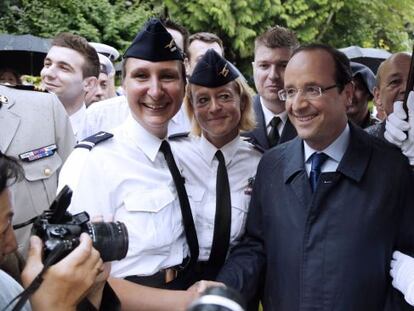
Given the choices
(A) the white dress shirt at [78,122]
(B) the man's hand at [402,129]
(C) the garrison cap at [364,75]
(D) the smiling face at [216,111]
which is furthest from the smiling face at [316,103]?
(C) the garrison cap at [364,75]

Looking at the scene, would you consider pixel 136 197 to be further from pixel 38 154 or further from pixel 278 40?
pixel 278 40

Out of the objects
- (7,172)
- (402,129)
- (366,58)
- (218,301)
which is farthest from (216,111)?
(366,58)

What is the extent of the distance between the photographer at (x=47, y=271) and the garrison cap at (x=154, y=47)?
39.4 inches

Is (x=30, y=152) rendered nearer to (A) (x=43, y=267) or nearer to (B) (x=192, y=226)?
(B) (x=192, y=226)

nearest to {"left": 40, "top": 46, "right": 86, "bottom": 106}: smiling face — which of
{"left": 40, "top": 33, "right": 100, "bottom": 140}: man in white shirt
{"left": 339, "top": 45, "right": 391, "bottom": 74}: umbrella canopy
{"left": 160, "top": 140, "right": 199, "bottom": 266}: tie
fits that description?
{"left": 40, "top": 33, "right": 100, "bottom": 140}: man in white shirt

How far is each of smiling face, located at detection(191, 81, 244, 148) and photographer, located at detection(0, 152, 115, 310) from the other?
131cm

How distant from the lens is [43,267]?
158 cm

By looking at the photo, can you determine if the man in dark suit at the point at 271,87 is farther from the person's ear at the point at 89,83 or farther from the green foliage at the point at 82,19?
the green foliage at the point at 82,19

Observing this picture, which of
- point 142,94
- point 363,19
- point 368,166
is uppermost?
point 142,94

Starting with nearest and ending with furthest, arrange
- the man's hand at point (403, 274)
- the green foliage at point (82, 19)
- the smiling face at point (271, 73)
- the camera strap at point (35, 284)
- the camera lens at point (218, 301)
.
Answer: the camera lens at point (218, 301), the camera strap at point (35, 284), the man's hand at point (403, 274), the smiling face at point (271, 73), the green foliage at point (82, 19)

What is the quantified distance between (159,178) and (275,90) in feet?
5.00

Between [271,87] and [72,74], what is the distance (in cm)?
138

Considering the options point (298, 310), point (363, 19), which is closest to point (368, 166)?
point (298, 310)

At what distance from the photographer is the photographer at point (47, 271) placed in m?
1.57
